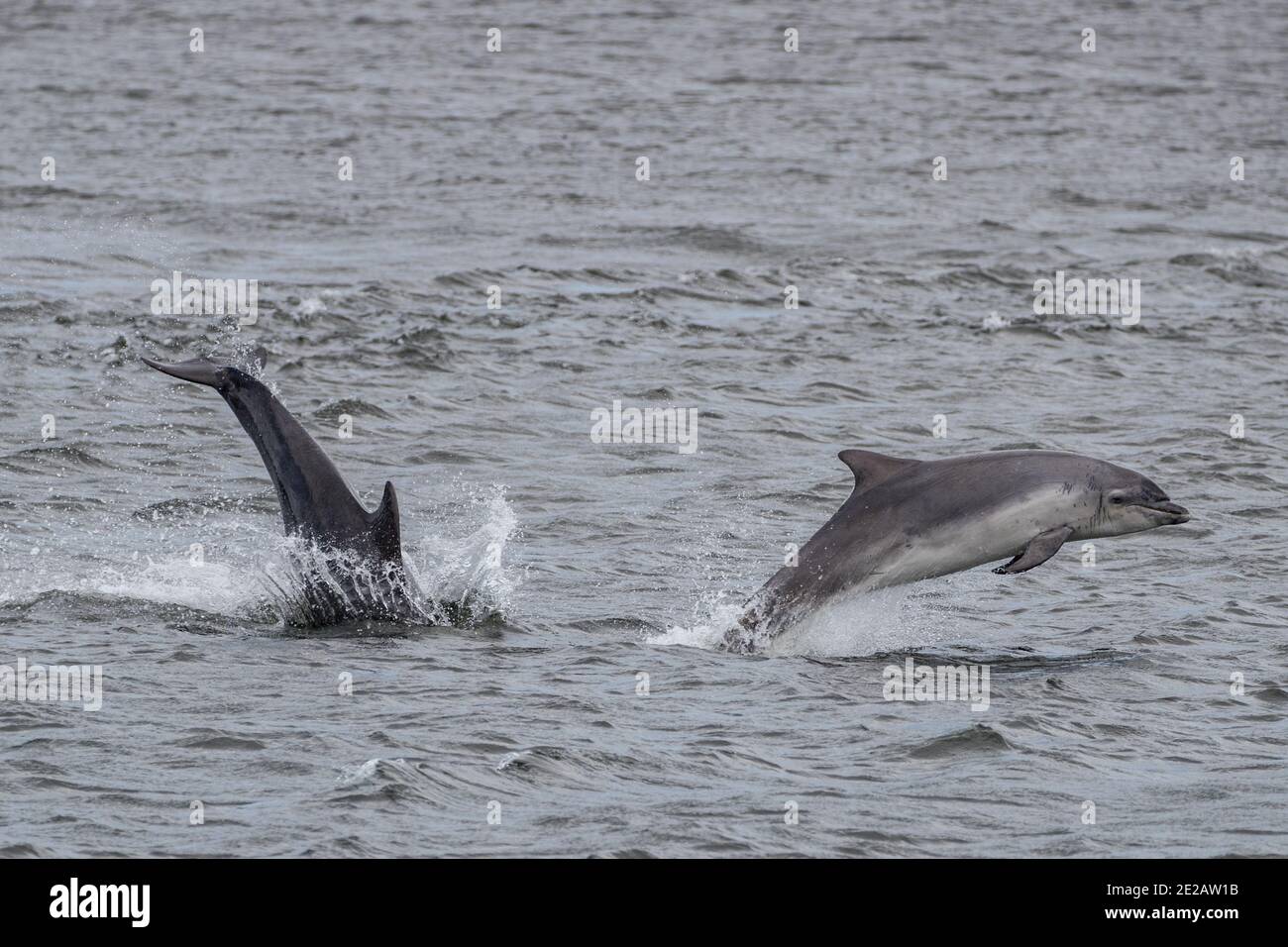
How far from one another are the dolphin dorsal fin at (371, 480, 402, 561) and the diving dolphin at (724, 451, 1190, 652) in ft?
8.23

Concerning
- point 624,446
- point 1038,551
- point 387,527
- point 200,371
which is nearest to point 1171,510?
point 1038,551

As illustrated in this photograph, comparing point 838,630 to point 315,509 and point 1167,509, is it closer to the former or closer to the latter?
point 1167,509

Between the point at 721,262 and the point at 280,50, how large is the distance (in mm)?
25791

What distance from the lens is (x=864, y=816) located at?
12.1 m

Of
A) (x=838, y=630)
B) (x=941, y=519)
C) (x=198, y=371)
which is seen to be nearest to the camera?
(x=941, y=519)

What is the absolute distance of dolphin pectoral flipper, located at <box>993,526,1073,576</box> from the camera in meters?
15.3

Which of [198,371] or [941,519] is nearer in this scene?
[941,519]

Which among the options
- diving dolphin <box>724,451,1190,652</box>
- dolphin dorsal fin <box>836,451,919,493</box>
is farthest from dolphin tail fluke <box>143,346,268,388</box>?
dolphin dorsal fin <box>836,451,919,493</box>

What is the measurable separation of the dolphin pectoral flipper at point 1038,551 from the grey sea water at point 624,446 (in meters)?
0.78

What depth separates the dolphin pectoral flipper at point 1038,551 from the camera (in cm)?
1527

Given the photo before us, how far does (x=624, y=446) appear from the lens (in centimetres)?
2320

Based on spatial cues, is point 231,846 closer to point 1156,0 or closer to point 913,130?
point 913,130

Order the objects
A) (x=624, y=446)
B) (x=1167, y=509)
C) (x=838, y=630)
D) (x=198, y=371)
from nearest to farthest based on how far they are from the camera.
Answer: (x=198, y=371) → (x=838, y=630) → (x=1167, y=509) → (x=624, y=446)

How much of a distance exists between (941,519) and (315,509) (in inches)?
177
